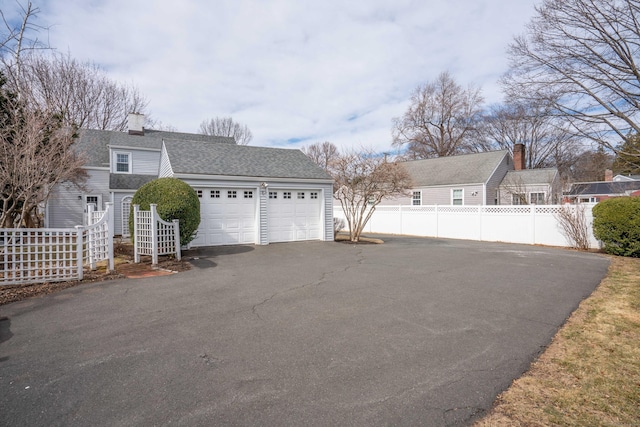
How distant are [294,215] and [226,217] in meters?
2.91

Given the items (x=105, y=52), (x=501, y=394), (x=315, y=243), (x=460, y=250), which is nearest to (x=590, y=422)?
(x=501, y=394)

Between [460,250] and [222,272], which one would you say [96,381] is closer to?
[222,272]

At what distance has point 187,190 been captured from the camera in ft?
34.8

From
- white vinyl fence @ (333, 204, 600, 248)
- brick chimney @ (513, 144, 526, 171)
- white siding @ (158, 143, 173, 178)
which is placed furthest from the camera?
brick chimney @ (513, 144, 526, 171)

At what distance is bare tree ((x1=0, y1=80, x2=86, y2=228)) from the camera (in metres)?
7.84

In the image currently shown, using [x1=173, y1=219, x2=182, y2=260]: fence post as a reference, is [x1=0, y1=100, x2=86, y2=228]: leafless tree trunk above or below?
above

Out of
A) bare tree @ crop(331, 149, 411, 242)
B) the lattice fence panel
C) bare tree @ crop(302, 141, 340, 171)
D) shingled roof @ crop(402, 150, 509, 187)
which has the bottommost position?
the lattice fence panel

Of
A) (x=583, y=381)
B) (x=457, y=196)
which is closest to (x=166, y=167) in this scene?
(x=583, y=381)

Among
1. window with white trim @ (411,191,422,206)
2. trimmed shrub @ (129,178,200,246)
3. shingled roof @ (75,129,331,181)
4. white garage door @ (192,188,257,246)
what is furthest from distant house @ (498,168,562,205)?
trimmed shrub @ (129,178,200,246)

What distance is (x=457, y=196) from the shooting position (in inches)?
897

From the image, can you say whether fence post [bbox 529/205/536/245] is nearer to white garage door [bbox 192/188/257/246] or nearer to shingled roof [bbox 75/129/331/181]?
shingled roof [bbox 75/129/331/181]

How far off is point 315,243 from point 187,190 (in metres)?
5.59

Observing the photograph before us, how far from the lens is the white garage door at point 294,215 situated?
1396 centimetres

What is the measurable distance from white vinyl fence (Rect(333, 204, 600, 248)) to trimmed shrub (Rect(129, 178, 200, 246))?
12.5 meters
